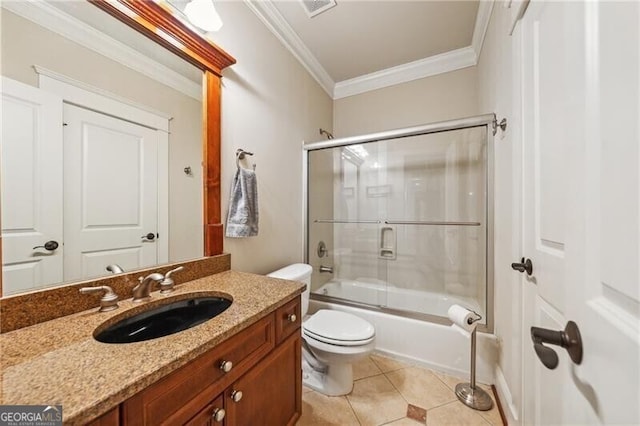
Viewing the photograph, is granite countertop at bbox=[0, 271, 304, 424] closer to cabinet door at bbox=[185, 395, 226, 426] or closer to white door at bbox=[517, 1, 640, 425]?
cabinet door at bbox=[185, 395, 226, 426]

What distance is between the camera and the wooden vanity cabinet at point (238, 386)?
573mm

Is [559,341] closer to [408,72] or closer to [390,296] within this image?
[390,296]

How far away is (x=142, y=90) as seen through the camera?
1.06m

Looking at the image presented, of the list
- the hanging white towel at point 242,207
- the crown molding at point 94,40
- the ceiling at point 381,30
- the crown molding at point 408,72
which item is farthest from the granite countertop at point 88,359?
the crown molding at point 408,72

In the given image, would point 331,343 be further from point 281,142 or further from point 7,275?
point 281,142

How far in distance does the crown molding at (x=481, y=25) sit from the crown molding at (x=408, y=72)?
0.33ft

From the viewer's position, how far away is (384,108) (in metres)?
2.59

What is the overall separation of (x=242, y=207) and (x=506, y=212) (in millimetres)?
1462

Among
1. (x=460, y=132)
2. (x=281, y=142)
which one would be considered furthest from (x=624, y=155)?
(x=460, y=132)

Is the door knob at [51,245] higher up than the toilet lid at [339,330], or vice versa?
the door knob at [51,245]

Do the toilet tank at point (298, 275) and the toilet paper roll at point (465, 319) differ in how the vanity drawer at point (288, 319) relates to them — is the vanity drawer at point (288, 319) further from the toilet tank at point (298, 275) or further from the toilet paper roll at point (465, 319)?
the toilet paper roll at point (465, 319)

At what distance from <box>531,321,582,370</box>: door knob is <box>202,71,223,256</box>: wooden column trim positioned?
1.35m

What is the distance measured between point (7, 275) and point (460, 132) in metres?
2.69
